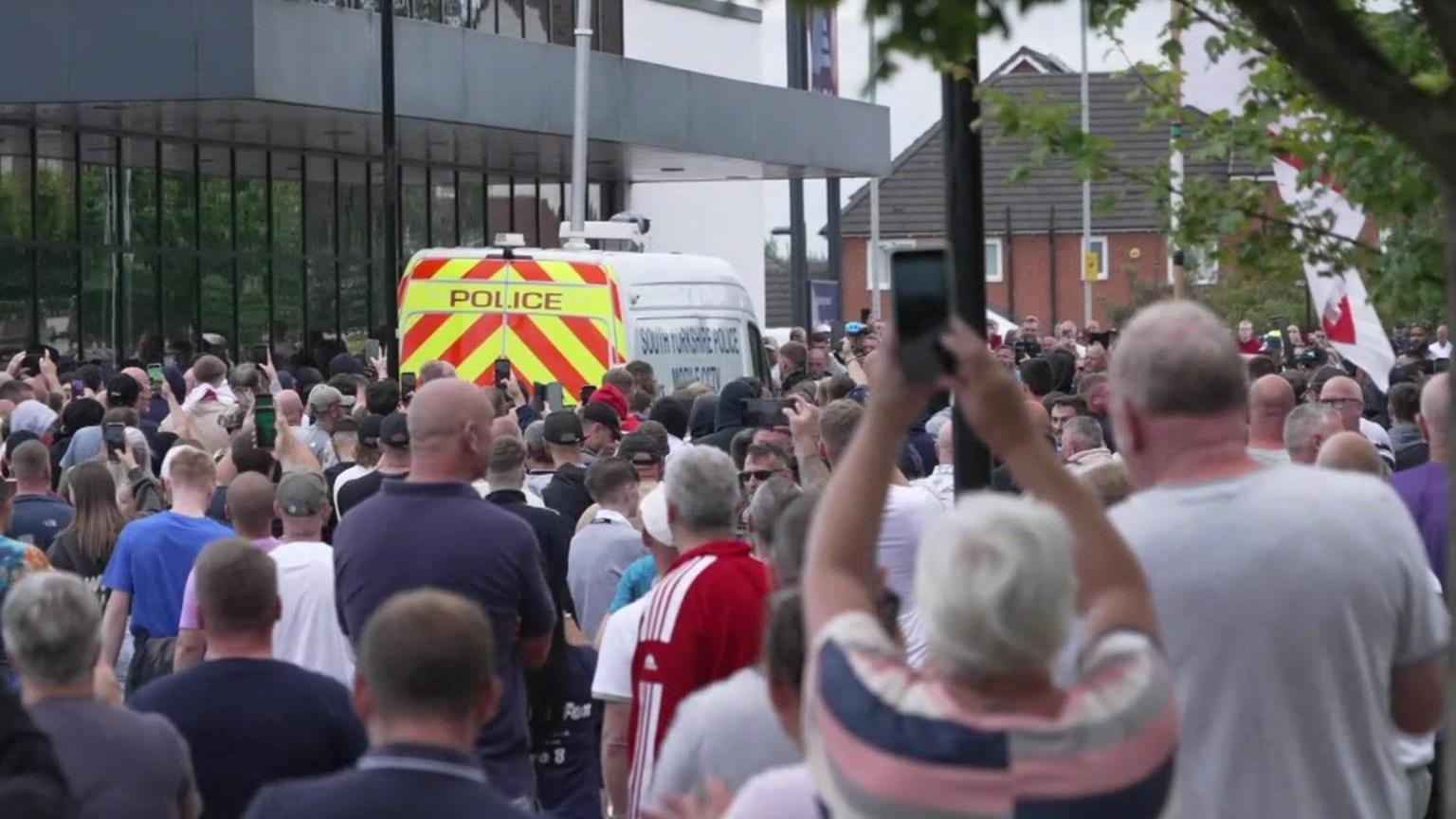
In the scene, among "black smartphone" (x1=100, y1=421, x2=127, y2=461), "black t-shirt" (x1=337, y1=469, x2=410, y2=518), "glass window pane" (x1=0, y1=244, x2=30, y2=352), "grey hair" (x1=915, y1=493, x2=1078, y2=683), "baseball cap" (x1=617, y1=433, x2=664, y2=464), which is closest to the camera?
"grey hair" (x1=915, y1=493, x2=1078, y2=683)

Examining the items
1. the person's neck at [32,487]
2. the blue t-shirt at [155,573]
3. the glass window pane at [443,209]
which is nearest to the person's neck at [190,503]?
the blue t-shirt at [155,573]

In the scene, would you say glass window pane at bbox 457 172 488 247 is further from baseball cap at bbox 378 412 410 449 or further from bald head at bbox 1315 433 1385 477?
bald head at bbox 1315 433 1385 477

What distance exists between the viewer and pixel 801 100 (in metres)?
38.9

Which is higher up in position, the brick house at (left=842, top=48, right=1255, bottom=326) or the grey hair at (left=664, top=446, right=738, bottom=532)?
the brick house at (left=842, top=48, right=1255, bottom=326)

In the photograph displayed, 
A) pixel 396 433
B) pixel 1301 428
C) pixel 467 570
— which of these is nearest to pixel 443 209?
pixel 396 433

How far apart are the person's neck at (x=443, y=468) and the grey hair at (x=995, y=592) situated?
3826 millimetres

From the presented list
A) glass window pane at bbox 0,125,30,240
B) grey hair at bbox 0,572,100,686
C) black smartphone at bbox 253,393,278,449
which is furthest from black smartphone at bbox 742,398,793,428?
glass window pane at bbox 0,125,30,240

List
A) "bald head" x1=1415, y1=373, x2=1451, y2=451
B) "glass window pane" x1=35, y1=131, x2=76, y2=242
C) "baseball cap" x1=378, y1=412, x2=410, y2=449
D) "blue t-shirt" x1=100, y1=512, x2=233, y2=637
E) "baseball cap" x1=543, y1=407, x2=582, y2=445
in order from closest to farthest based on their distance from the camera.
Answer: "bald head" x1=1415, y1=373, x2=1451, y2=451 < "blue t-shirt" x1=100, y1=512, x2=233, y2=637 < "baseball cap" x1=378, y1=412, x2=410, y2=449 < "baseball cap" x1=543, y1=407, x2=582, y2=445 < "glass window pane" x1=35, y1=131, x2=76, y2=242

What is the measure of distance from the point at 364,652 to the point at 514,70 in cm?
2782

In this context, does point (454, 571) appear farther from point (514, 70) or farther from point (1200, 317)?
point (514, 70)

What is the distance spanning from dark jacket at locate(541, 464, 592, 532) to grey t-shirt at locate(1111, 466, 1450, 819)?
6561 millimetres

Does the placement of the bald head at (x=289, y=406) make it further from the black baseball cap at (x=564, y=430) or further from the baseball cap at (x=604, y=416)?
the black baseball cap at (x=564, y=430)

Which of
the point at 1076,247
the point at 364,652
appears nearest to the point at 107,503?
the point at 364,652

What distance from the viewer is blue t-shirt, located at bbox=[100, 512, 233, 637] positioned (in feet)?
29.7
